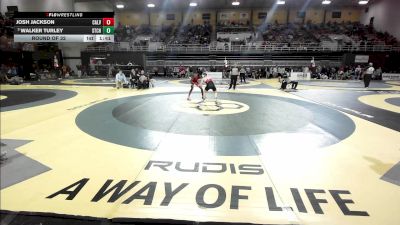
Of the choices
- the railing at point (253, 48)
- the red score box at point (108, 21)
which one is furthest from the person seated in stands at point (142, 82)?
the railing at point (253, 48)

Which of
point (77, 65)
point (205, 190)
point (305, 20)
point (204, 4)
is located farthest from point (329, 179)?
point (305, 20)

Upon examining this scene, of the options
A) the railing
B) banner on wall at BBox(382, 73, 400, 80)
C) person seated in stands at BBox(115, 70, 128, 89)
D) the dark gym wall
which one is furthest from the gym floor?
the railing

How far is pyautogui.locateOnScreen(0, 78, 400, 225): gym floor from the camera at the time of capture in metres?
3.15

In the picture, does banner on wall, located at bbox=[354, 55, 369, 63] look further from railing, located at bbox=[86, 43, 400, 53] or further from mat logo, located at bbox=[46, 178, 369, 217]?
mat logo, located at bbox=[46, 178, 369, 217]

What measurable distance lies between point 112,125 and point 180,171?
11.9ft

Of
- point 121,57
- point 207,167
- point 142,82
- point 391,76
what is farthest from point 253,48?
point 207,167

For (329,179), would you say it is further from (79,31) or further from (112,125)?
(112,125)

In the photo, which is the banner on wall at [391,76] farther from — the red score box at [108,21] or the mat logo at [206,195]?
the red score box at [108,21]
